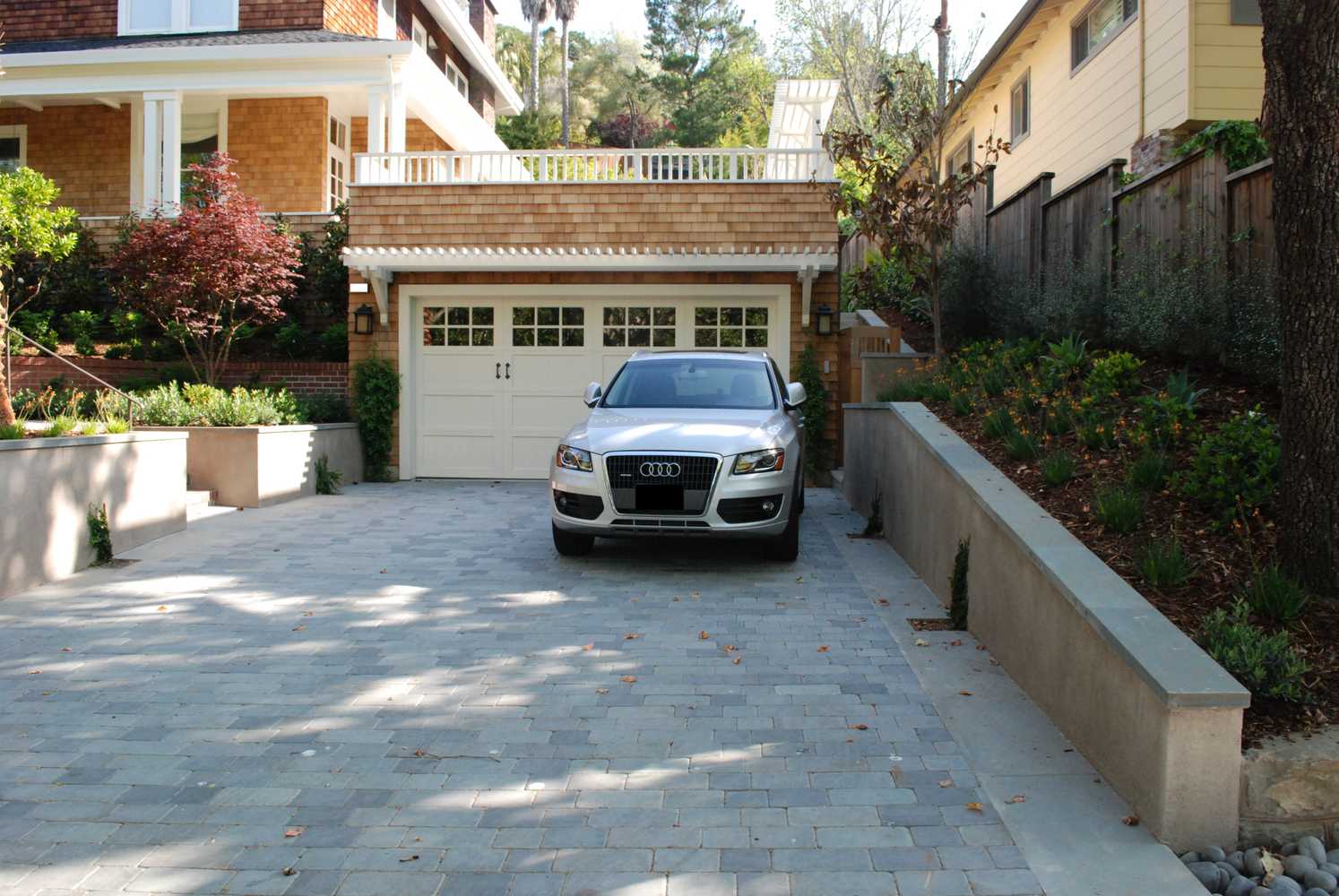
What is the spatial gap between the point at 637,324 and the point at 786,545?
20.9 ft

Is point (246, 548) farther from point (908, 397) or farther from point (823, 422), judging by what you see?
point (823, 422)

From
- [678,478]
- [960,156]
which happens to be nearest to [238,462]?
[678,478]

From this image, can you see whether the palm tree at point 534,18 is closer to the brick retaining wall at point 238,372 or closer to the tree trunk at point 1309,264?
the brick retaining wall at point 238,372

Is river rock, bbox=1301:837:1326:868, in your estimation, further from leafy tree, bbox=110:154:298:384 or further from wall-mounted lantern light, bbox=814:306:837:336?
leafy tree, bbox=110:154:298:384

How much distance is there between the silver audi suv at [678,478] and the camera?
726 cm

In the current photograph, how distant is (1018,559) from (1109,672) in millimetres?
1225

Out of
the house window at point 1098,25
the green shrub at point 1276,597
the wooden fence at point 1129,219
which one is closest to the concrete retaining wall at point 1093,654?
the green shrub at point 1276,597

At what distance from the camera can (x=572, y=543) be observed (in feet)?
26.4

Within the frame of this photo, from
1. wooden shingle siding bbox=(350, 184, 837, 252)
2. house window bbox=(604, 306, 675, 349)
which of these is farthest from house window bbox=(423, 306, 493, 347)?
house window bbox=(604, 306, 675, 349)

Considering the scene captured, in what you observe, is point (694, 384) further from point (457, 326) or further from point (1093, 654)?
point (457, 326)

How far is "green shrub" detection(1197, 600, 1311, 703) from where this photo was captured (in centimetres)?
360

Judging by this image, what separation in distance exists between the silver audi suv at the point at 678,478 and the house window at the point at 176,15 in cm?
1475

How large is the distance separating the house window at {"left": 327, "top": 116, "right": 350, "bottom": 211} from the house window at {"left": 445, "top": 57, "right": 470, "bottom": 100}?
16.9 feet

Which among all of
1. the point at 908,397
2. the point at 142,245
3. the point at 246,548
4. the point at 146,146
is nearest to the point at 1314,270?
the point at 908,397
